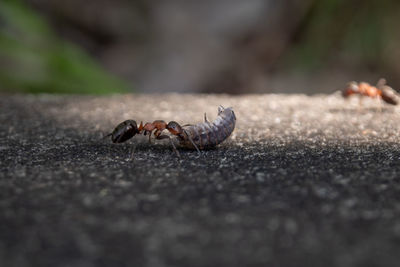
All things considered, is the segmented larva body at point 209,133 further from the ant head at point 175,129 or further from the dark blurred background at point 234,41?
the dark blurred background at point 234,41

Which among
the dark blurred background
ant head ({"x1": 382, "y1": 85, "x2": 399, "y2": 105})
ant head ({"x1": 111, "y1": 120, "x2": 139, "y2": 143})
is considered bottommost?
ant head ({"x1": 111, "y1": 120, "x2": 139, "y2": 143})

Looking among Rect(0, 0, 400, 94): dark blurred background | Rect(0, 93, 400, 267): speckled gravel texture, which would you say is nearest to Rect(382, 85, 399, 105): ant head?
Rect(0, 93, 400, 267): speckled gravel texture

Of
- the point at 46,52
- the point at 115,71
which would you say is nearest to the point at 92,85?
the point at 46,52

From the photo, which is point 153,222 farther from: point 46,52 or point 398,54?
point 398,54

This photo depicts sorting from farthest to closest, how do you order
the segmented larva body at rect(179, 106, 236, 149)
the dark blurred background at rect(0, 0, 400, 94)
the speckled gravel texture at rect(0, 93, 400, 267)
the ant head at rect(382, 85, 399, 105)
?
the dark blurred background at rect(0, 0, 400, 94) → the ant head at rect(382, 85, 399, 105) → the segmented larva body at rect(179, 106, 236, 149) → the speckled gravel texture at rect(0, 93, 400, 267)

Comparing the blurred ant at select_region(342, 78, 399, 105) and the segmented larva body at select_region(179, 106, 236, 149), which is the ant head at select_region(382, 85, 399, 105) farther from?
the segmented larva body at select_region(179, 106, 236, 149)

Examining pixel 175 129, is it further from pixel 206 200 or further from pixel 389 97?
pixel 389 97

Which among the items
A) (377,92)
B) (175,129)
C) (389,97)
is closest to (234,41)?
(377,92)
